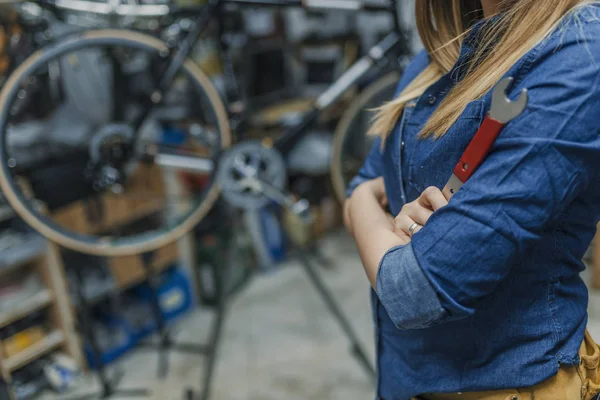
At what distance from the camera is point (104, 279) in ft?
7.07

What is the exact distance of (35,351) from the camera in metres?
1.92

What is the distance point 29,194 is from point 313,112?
3.45 ft

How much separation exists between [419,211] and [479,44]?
23 cm

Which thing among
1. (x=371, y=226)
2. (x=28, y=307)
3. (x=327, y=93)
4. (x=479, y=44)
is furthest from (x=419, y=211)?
(x=28, y=307)

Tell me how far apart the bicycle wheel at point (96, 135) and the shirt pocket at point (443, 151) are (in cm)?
106

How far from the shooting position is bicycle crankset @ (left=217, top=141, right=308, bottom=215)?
5.42 ft

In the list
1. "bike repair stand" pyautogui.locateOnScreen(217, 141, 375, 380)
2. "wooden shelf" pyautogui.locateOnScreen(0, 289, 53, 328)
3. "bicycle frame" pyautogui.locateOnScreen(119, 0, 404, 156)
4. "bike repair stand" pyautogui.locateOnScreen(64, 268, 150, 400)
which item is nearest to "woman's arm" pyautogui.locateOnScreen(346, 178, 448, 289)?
"bike repair stand" pyautogui.locateOnScreen(217, 141, 375, 380)

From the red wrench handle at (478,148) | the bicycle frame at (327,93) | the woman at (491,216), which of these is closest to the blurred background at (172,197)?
the bicycle frame at (327,93)

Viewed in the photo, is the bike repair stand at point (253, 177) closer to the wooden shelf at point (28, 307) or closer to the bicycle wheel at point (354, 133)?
the bicycle wheel at point (354, 133)

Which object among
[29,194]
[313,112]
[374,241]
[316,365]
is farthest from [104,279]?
→ [374,241]

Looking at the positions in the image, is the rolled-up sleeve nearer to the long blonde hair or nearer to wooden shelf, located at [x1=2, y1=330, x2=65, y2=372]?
the long blonde hair

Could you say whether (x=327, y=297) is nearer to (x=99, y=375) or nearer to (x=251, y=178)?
(x=251, y=178)

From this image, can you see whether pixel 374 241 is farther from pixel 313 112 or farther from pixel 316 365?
pixel 316 365

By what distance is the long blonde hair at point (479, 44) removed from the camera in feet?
1.80
